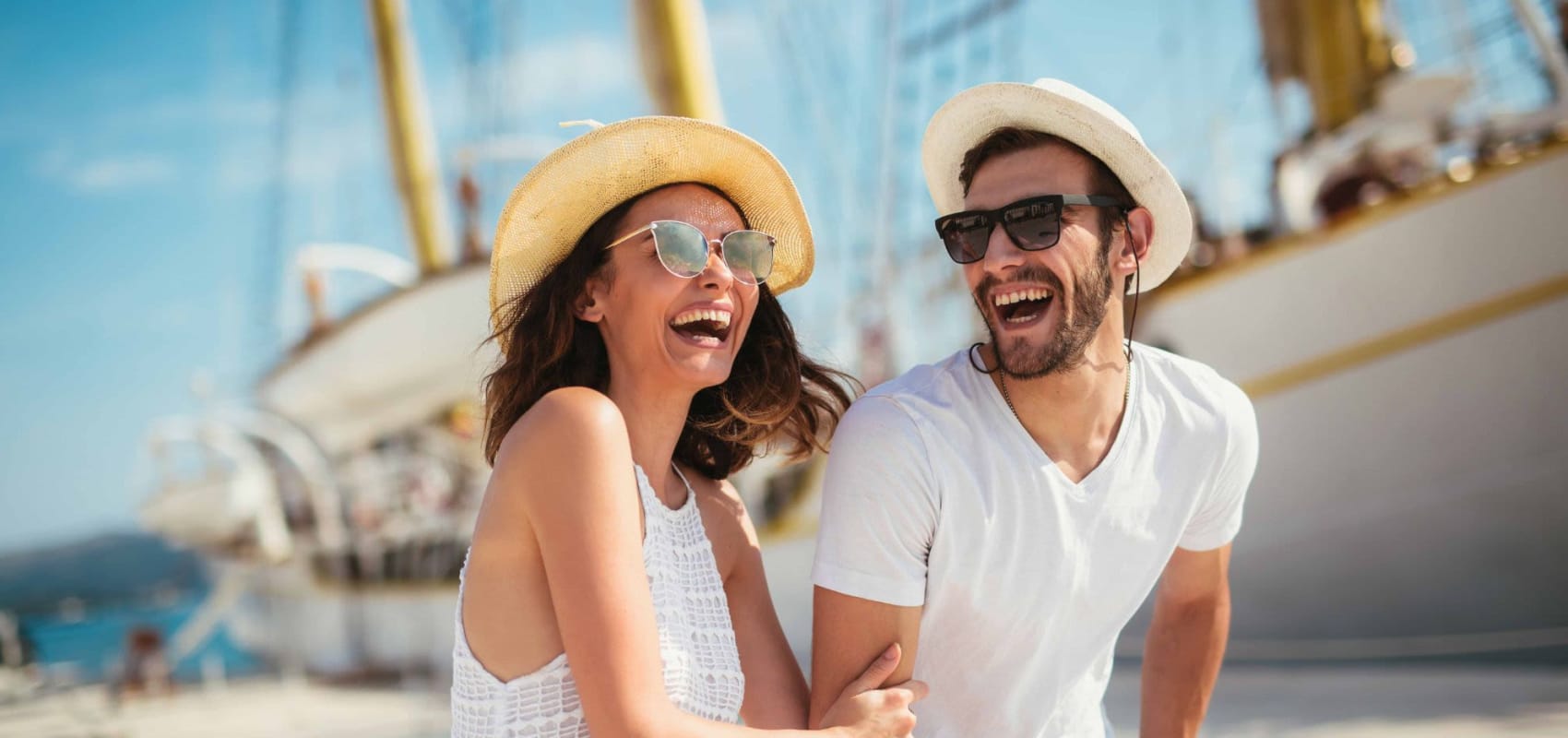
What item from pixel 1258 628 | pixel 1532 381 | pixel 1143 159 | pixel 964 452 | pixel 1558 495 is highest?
pixel 1143 159

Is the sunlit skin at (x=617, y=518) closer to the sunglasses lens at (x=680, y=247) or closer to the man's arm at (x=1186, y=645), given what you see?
the sunglasses lens at (x=680, y=247)

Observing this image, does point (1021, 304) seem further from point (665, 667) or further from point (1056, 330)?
point (665, 667)

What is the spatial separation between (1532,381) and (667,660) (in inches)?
302

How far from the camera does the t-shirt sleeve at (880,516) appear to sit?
196cm

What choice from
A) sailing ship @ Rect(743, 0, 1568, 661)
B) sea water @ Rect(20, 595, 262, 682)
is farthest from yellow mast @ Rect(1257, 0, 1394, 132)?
sea water @ Rect(20, 595, 262, 682)

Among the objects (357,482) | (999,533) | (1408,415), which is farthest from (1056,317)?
(357,482)

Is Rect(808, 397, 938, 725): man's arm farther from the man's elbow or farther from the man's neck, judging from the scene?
the man's elbow

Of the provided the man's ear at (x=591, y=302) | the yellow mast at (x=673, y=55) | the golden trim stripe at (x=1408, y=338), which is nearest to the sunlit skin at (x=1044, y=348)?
the man's ear at (x=591, y=302)

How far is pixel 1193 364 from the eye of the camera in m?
2.39

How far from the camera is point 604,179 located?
209 cm

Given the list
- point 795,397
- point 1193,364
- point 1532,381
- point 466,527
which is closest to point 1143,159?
point 1193,364

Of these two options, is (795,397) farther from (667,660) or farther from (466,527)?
(466,527)

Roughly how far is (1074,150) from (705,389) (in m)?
0.92

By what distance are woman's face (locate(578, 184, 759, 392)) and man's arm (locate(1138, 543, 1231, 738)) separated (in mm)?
1140
